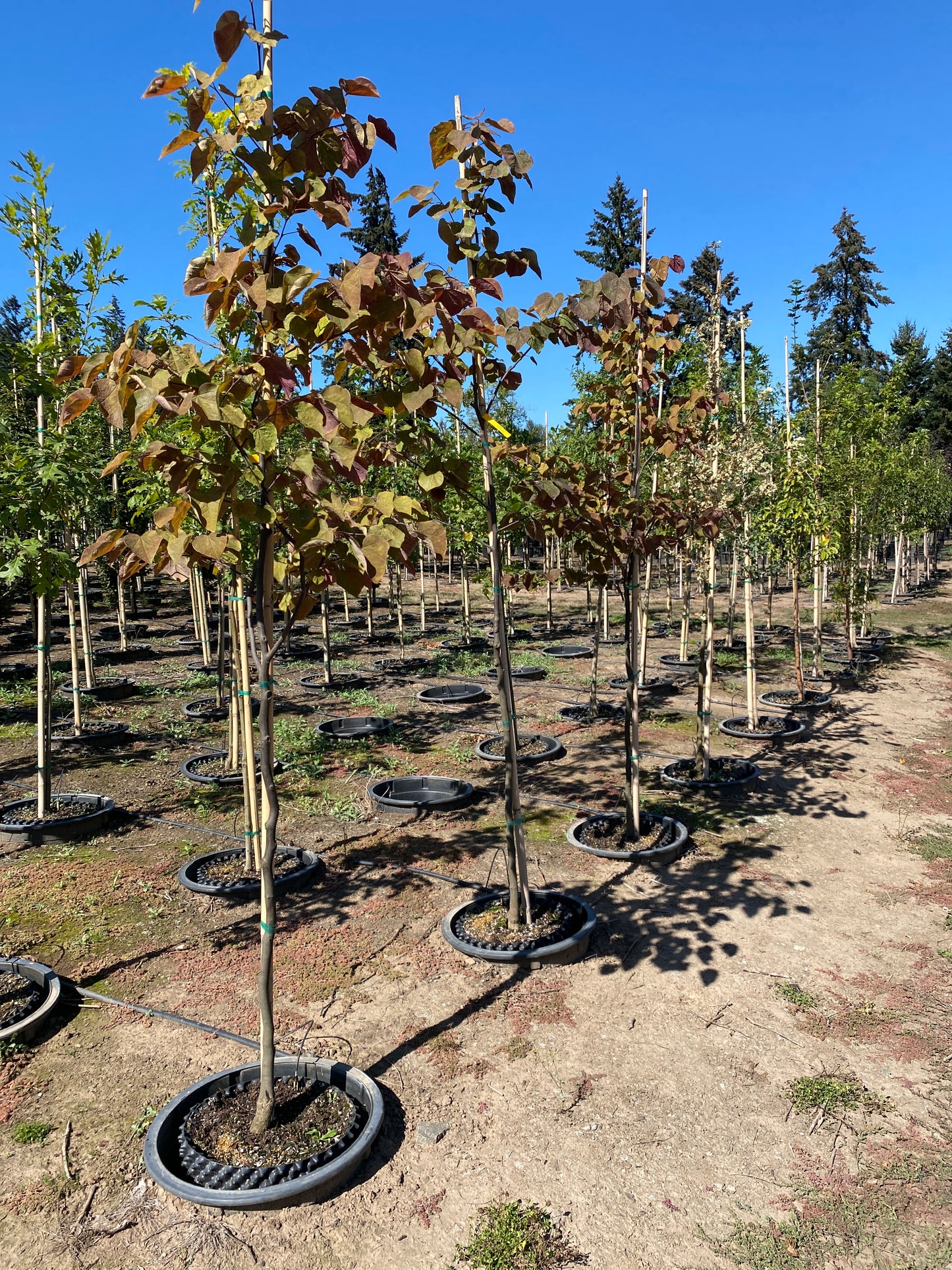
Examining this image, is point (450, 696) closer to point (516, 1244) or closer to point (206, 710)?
point (206, 710)

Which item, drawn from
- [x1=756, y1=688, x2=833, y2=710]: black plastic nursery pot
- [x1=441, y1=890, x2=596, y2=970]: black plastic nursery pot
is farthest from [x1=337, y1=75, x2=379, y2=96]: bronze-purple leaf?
[x1=756, y1=688, x2=833, y2=710]: black plastic nursery pot

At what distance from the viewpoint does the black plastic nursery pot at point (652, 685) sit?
11536 millimetres

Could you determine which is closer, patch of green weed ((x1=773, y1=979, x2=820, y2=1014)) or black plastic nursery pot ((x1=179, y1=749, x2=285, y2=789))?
patch of green weed ((x1=773, y1=979, x2=820, y2=1014))

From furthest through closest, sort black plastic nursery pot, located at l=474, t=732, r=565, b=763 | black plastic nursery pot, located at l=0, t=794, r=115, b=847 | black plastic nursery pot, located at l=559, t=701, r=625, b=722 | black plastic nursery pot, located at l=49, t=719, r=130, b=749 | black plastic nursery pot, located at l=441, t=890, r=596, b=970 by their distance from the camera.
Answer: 1. black plastic nursery pot, located at l=559, t=701, r=625, b=722
2. black plastic nursery pot, located at l=49, t=719, r=130, b=749
3. black plastic nursery pot, located at l=474, t=732, r=565, b=763
4. black plastic nursery pot, located at l=0, t=794, r=115, b=847
5. black plastic nursery pot, located at l=441, t=890, r=596, b=970

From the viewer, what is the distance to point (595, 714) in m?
10.1

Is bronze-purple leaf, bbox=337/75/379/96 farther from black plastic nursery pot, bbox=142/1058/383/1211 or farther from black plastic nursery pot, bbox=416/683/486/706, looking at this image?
black plastic nursery pot, bbox=416/683/486/706

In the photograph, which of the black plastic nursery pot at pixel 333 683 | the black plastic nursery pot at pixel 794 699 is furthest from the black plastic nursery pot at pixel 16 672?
the black plastic nursery pot at pixel 794 699

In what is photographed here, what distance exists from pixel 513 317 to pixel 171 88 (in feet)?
6.63

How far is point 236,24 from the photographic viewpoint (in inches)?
88.0

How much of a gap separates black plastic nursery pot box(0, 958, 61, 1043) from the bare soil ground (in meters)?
0.12

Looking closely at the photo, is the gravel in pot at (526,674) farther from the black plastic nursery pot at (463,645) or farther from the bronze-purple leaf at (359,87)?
the bronze-purple leaf at (359,87)

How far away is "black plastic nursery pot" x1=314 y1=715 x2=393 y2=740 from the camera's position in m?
9.27

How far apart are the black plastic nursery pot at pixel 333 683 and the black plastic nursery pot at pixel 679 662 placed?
214 inches

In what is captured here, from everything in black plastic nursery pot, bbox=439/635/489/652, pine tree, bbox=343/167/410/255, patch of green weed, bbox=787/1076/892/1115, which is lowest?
patch of green weed, bbox=787/1076/892/1115
